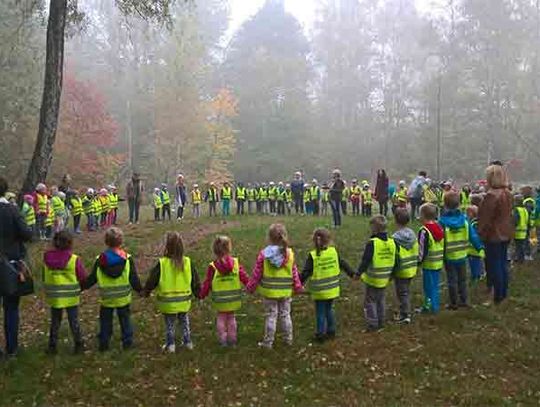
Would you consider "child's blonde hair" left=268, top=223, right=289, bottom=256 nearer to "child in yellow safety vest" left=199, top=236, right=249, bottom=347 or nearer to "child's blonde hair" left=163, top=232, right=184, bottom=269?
"child in yellow safety vest" left=199, top=236, right=249, bottom=347

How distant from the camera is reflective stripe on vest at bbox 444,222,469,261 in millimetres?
8922

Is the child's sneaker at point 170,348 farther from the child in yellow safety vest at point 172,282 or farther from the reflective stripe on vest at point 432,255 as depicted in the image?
the reflective stripe on vest at point 432,255

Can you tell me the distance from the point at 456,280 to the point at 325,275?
278 cm

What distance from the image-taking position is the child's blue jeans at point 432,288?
28.8 feet

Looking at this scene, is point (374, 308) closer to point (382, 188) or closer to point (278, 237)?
point (278, 237)

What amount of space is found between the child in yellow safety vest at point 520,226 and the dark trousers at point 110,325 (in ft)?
28.0

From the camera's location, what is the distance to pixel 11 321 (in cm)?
723

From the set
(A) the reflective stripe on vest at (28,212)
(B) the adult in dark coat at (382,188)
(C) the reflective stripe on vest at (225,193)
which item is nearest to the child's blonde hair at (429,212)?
(A) the reflective stripe on vest at (28,212)

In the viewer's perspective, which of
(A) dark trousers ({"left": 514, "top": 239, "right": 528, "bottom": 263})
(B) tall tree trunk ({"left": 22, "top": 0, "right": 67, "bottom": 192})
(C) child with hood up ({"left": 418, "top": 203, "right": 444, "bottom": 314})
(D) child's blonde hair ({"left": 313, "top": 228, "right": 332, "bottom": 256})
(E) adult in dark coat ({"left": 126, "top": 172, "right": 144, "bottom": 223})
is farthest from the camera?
(E) adult in dark coat ({"left": 126, "top": 172, "right": 144, "bottom": 223})

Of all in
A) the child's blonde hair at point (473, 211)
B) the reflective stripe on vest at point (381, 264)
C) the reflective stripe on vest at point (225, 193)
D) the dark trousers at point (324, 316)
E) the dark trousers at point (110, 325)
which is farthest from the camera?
the reflective stripe on vest at point (225, 193)

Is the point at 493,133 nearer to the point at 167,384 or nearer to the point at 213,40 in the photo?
the point at 213,40

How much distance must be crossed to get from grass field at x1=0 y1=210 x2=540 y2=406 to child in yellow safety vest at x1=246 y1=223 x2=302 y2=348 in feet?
1.22

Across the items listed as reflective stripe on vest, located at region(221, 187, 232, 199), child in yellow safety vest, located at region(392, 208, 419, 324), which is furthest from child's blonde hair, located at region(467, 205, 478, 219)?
reflective stripe on vest, located at region(221, 187, 232, 199)

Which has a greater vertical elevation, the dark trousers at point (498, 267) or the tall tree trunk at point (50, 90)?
the tall tree trunk at point (50, 90)
